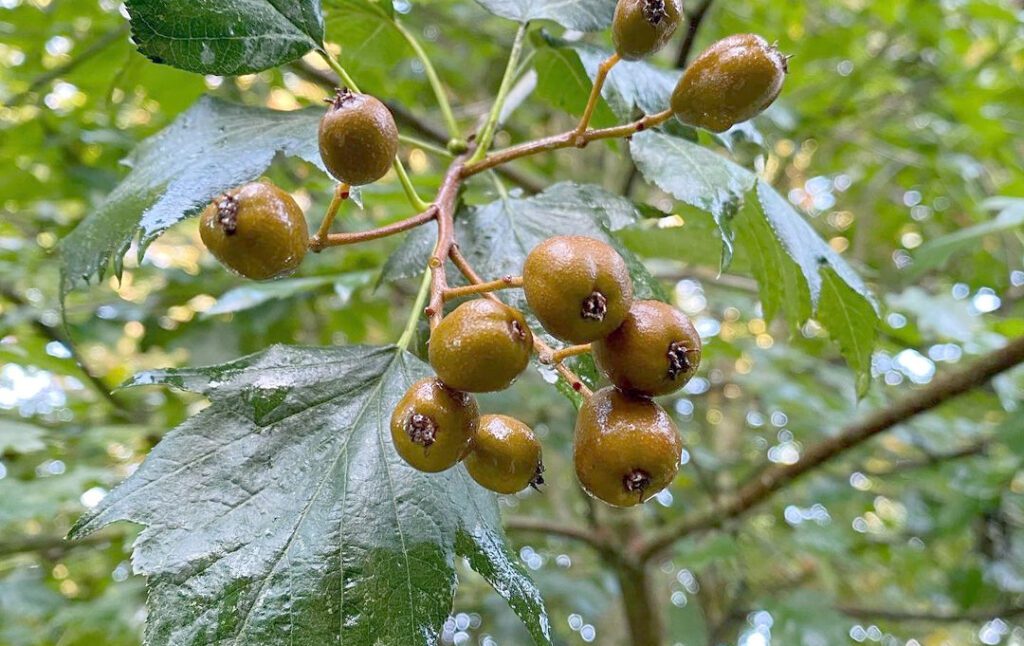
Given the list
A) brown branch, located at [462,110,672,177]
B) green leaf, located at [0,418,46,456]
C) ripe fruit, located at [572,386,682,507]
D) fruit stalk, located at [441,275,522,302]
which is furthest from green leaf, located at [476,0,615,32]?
green leaf, located at [0,418,46,456]

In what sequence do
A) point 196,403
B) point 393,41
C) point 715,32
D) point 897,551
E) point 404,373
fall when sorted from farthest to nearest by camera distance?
point 897,551, point 715,32, point 196,403, point 393,41, point 404,373

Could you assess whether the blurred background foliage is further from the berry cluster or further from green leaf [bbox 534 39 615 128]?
the berry cluster

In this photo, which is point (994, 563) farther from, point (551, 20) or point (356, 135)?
point (356, 135)

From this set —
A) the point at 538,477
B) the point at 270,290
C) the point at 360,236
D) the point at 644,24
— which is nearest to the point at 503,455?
the point at 538,477

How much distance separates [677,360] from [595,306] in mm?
111

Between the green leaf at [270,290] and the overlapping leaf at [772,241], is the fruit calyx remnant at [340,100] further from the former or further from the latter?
the green leaf at [270,290]

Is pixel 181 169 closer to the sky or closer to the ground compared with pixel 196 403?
closer to the sky

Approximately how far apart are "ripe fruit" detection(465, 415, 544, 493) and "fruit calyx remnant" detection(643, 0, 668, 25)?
52cm

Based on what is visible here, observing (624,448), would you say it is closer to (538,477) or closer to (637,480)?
(637,480)

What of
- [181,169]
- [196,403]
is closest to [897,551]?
[196,403]

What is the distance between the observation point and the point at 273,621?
0.88 metres

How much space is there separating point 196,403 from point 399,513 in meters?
2.42


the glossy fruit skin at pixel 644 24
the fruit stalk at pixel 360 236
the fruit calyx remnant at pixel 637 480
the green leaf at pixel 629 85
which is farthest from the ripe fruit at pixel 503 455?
the green leaf at pixel 629 85

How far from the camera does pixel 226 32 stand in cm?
105
